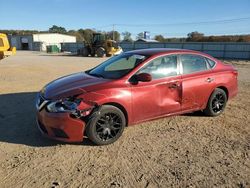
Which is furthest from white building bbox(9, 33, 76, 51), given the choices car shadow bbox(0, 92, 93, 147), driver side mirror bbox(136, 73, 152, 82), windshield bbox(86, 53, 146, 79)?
driver side mirror bbox(136, 73, 152, 82)

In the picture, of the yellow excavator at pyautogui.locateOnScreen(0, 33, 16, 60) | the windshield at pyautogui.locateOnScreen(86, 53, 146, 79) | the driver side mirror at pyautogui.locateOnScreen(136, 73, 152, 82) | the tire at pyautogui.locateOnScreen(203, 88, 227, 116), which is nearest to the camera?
the driver side mirror at pyautogui.locateOnScreen(136, 73, 152, 82)

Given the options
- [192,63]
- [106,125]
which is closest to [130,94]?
[106,125]

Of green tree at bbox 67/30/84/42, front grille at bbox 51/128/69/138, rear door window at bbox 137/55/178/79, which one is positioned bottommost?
front grille at bbox 51/128/69/138

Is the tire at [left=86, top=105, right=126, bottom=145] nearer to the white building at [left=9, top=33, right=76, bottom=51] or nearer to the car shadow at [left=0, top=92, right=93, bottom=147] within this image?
the car shadow at [left=0, top=92, right=93, bottom=147]

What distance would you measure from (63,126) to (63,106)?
32 centimetres

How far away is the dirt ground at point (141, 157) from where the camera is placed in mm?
3844

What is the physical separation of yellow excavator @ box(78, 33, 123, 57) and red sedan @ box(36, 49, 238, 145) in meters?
27.1

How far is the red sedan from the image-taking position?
475 cm

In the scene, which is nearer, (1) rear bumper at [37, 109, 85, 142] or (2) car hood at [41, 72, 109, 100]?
(1) rear bumper at [37, 109, 85, 142]

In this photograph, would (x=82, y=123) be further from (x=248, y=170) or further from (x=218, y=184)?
(x=248, y=170)

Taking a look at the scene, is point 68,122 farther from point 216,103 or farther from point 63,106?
point 216,103

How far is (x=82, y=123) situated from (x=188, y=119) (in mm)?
2666

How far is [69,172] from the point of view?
13.3 feet

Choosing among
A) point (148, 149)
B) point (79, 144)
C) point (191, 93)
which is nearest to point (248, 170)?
point (148, 149)
